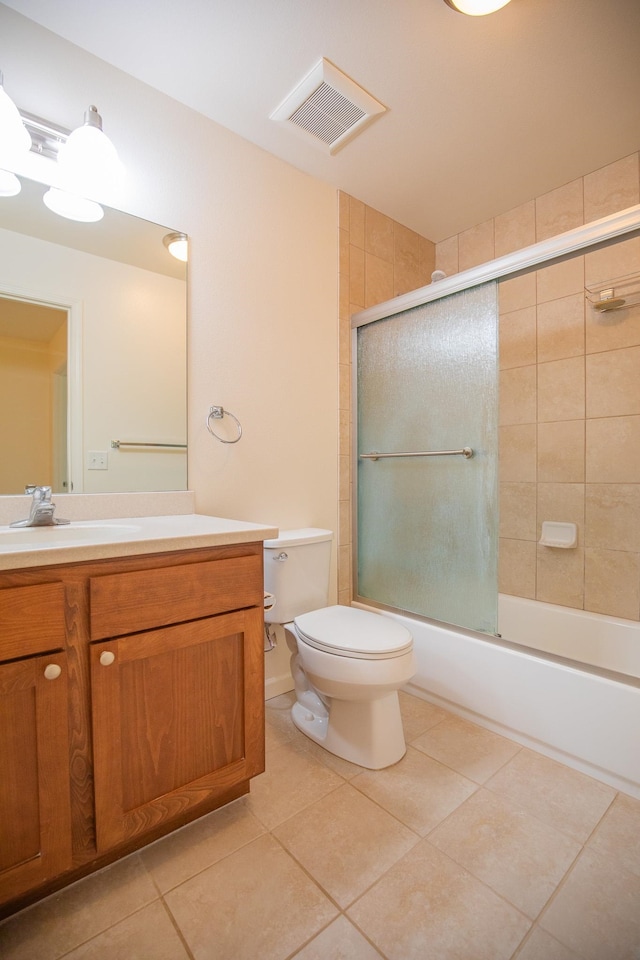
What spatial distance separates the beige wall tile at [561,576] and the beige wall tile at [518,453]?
37 centimetres

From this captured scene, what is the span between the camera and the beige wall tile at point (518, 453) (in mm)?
2234

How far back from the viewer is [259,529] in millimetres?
1214

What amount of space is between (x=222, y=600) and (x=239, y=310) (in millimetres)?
1216

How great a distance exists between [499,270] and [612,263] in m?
0.73

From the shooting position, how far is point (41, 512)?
1.23 m

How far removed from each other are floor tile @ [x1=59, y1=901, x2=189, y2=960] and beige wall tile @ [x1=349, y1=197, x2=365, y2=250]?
2.57 m

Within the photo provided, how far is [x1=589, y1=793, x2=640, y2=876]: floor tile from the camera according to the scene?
3.62ft

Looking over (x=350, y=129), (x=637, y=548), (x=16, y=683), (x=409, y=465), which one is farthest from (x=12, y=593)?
(x=637, y=548)

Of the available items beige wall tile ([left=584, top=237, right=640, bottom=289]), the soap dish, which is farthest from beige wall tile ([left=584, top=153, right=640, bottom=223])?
the soap dish

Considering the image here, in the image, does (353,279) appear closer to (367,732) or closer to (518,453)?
(518,453)

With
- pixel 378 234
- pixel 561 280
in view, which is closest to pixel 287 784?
pixel 561 280

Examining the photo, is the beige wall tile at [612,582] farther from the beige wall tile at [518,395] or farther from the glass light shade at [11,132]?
the glass light shade at [11,132]

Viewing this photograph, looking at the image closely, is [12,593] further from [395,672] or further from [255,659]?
[395,672]

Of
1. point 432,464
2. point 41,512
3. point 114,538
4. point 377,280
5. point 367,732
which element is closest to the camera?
point 114,538
